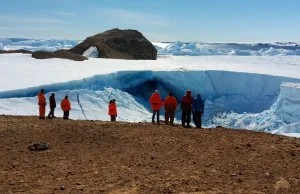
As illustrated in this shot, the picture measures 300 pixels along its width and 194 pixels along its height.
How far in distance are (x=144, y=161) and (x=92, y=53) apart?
88.5 ft

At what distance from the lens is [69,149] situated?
22.6 feet

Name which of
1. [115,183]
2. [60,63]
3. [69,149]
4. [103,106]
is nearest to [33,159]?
[69,149]

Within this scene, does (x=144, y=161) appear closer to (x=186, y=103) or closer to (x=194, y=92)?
(x=186, y=103)

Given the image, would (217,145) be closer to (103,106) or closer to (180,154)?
(180,154)

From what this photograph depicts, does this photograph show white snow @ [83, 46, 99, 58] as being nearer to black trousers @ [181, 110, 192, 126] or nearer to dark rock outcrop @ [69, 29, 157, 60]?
dark rock outcrop @ [69, 29, 157, 60]

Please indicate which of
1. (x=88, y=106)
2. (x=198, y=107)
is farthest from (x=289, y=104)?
(x=198, y=107)

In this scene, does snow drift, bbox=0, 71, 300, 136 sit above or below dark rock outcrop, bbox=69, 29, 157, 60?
below

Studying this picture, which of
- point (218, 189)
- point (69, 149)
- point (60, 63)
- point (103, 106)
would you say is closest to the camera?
point (218, 189)

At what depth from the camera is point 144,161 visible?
20.1 feet

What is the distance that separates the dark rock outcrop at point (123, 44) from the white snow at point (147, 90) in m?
9.94

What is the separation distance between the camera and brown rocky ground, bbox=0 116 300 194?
496 centimetres

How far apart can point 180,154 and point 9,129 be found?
13.4 ft

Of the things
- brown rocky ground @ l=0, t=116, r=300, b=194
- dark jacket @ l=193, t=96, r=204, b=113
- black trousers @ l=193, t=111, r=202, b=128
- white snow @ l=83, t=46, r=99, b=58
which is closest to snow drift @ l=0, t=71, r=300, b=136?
black trousers @ l=193, t=111, r=202, b=128

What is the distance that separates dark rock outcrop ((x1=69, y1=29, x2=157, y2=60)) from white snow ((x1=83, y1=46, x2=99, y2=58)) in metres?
1.32
